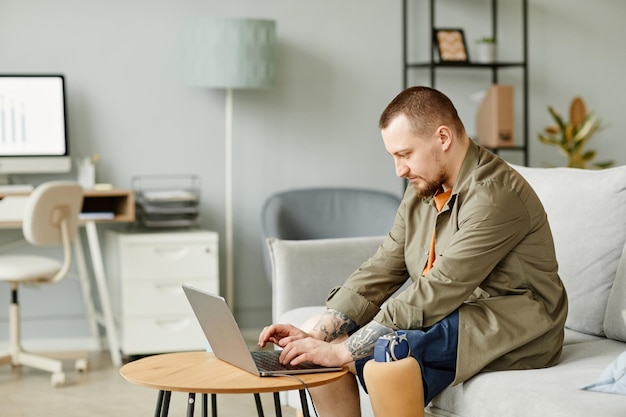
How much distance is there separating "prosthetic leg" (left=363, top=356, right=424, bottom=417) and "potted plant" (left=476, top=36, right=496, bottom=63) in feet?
10.6

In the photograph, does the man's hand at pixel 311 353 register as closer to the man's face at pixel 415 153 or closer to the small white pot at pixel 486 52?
the man's face at pixel 415 153

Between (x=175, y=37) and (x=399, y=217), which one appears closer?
(x=399, y=217)

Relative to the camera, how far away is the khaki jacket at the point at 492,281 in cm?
218

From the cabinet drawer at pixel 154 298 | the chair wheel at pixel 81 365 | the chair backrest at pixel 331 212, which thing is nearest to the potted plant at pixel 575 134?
the chair backrest at pixel 331 212

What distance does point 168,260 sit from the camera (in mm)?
4391

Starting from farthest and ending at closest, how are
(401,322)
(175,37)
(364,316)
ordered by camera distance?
1. (175,37)
2. (364,316)
3. (401,322)

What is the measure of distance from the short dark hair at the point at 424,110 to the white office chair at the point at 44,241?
205cm

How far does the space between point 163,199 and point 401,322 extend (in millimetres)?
2458

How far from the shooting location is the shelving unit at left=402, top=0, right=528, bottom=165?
16.3 feet

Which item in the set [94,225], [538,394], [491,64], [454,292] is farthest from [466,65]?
[538,394]

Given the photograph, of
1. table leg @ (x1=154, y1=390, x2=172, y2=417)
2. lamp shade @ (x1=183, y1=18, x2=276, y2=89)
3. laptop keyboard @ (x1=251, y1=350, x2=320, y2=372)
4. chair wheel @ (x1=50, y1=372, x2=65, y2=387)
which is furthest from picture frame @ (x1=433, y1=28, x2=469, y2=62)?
table leg @ (x1=154, y1=390, x2=172, y2=417)

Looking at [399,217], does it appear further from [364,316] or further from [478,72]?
[478,72]

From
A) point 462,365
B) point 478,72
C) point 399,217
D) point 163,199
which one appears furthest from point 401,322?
point 478,72

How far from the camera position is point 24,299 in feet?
15.3
